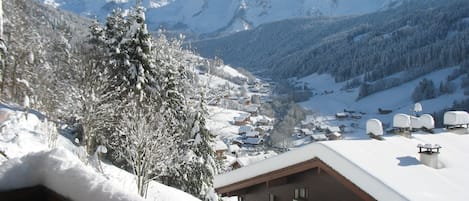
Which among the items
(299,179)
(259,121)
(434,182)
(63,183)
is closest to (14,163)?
(63,183)

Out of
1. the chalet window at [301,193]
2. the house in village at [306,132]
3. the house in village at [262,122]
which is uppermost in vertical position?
the chalet window at [301,193]

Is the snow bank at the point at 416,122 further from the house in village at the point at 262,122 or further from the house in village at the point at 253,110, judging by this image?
the house in village at the point at 253,110

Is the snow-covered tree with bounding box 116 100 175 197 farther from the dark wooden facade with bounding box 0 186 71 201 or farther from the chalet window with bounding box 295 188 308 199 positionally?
the dark wooden facade with bounding box 0 186 71 201

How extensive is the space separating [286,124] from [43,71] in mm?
69911

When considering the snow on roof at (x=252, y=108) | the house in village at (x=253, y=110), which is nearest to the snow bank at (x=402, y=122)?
the house in village at (x=253, y=110)

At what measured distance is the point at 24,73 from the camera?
31172 mm

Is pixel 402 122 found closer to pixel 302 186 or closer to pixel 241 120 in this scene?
pixel 302 186

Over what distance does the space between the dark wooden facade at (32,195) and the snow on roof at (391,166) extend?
4.39 meters

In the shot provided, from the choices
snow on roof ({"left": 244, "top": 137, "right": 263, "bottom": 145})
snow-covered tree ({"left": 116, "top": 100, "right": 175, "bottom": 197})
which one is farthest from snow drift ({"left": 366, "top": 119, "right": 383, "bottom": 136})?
snow on roof ({"left": 244, "top": 137, "right": 263, "bottom": 145})

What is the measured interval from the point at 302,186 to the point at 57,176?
6.54m

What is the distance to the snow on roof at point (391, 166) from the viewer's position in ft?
19.6

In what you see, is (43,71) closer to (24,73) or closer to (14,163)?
(24,73)

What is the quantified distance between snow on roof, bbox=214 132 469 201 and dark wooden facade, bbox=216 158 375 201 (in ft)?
0.43

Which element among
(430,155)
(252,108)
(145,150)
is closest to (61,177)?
(430,155)
